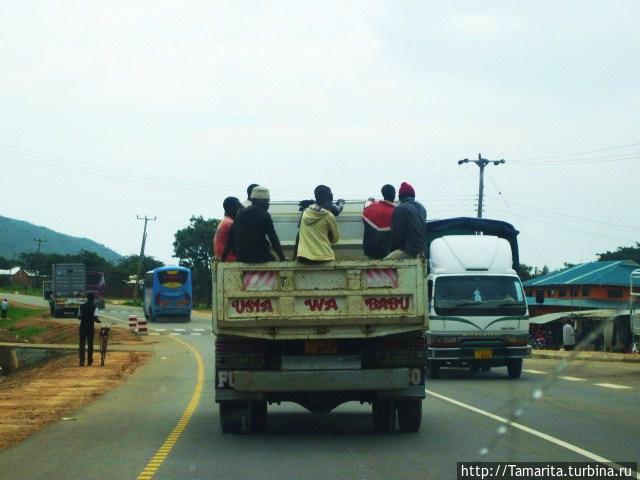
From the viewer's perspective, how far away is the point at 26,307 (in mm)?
93375

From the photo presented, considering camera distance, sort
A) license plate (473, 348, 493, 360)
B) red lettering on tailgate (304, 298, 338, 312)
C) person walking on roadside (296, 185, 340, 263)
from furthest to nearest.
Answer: license plate (473, 348, 493, 360)
person walking on roadside (296, 185, 340, 263)
red lettering on tailgate (304, 298, 338, 312)

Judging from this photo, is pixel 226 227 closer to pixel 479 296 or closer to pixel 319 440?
pixel 319 440

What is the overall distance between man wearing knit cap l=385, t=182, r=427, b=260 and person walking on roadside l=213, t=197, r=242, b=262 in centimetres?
194

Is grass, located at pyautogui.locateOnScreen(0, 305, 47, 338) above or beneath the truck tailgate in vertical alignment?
beneath

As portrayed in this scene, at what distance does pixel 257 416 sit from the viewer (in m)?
12.4

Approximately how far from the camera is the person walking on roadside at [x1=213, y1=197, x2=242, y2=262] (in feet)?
41.6

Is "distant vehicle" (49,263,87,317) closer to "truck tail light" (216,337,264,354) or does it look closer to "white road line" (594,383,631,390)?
"white road line" (594,383,631,390)

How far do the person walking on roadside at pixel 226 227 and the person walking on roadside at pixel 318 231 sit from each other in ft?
3.72

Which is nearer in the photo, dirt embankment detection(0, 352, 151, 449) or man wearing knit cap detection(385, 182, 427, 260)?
man wearing knit cap detection(385, 182, 427, 260)

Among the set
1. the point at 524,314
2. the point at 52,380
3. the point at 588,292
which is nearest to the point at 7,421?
the point at 52,380

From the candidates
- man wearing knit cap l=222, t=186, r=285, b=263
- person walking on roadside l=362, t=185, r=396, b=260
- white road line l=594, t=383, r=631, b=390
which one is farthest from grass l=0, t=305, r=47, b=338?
man wearing knit cap l=222, t=186, r=285, b=263

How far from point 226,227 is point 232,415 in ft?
7.34

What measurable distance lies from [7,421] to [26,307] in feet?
268

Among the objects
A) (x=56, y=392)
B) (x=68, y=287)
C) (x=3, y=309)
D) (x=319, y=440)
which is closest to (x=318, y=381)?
(x=319, y=440)
